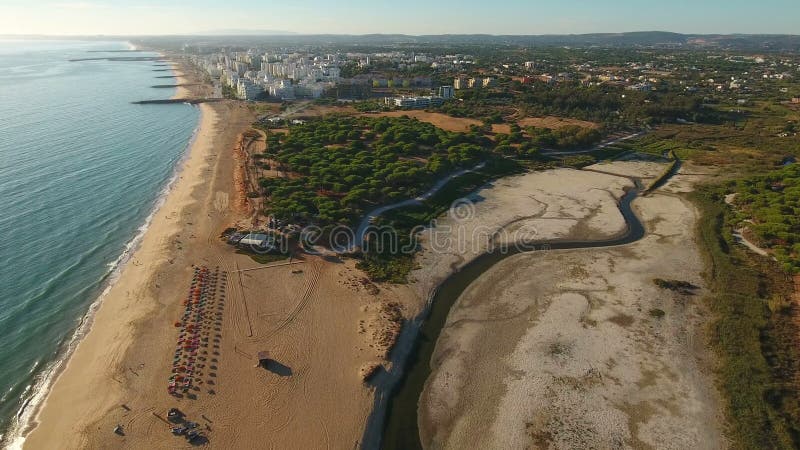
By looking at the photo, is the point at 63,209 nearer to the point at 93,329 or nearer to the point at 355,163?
the point at 93,329

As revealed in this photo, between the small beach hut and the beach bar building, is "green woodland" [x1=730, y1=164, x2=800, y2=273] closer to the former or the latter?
the small beach hut

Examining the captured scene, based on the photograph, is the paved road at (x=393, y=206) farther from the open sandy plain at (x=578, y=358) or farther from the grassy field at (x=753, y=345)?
the grassy field at (x=753, y=345)

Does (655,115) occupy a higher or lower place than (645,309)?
higher

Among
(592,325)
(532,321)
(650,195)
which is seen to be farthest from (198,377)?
(650,195)

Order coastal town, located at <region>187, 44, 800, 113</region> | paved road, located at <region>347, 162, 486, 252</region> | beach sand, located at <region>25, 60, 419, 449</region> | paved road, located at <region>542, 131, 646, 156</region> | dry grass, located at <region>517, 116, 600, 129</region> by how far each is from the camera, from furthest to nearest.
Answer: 1. coastal town, located at <region>187, 44, 800, 113</region>
2. dry grass, located at <region>517, 116, 600, 129</region>
3. paved road, located at <region>542, 131, 646, 156</region>
4. paved road, located at <region>347, 162, 486, 252</region>
5. beach sand, located at <region>25, 60, 419, 449</region>

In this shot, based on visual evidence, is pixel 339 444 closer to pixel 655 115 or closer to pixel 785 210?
pixel 785 210

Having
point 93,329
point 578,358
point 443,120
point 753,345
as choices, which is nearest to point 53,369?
point 93,329

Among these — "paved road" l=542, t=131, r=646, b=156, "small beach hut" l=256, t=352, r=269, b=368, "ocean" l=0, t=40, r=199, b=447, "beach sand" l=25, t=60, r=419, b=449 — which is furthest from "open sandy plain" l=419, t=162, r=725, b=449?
"paved road" l=542, t=131, r=646, b=156
